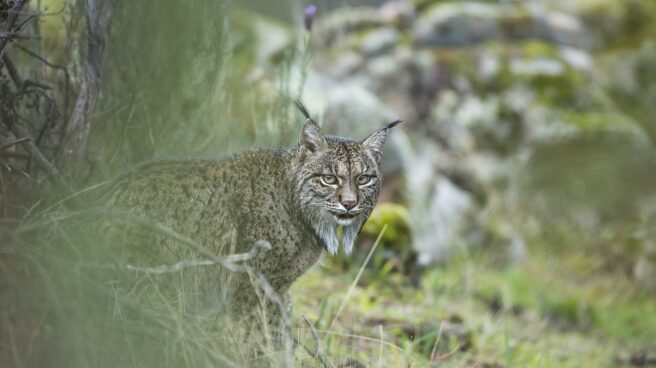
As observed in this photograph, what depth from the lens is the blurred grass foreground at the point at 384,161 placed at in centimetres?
251

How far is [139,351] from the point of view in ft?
7.86

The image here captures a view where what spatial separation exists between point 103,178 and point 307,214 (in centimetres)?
98

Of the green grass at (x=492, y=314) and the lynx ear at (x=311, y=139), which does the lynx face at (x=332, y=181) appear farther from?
the green grass at (x=492, y=314)

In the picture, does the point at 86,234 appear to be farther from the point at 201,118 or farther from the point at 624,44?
the point at 624,44

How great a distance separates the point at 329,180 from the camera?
3445 mm

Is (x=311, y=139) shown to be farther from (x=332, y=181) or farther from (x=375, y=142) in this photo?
(x=375, y=142)

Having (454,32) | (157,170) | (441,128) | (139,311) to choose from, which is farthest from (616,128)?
(139,311)

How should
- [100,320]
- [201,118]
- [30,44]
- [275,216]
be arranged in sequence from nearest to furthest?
[100,320], [275,216], [30,44], [201,118]

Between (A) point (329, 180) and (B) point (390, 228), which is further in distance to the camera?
(B) point (390, 228)

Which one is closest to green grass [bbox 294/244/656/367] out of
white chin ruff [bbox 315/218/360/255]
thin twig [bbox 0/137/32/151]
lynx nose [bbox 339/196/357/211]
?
white chin ruff [bbox 315/218/360/255]

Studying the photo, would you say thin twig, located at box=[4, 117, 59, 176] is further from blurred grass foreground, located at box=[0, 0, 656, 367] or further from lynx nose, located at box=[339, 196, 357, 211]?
lynx nose, located at box=[339, 196, 357, 211]

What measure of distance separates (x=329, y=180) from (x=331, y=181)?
12 millimetres

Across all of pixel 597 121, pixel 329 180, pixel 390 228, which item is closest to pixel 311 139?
pixel 329 180

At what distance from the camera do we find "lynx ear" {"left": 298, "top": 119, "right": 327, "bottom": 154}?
3.44 m
